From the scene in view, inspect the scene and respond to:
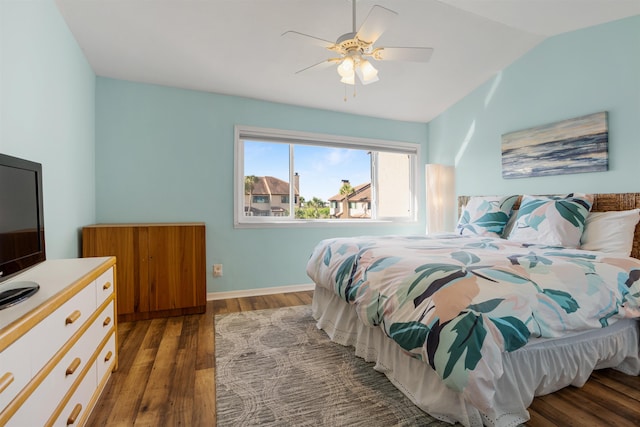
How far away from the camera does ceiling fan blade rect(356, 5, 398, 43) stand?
161 centimetres

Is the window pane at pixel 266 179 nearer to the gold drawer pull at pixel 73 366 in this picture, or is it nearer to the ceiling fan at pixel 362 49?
the ceiling fan at pixel 362 49

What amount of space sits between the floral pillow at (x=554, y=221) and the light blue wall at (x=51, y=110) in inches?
134

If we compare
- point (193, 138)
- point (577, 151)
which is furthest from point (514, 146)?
point (193, 138)

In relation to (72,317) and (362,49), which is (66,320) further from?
(362,49)

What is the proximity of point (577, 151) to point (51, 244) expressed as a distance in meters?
4.15

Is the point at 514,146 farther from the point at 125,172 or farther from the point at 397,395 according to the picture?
the point at 125,172

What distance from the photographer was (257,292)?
11.2 ft

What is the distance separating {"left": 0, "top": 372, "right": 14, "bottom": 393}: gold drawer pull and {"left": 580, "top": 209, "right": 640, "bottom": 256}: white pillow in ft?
10.3

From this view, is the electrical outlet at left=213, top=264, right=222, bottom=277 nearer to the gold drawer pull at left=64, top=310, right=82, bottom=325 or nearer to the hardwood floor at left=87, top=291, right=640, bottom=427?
the hardwood floor at left=87, top=291, right=640, bottom=427

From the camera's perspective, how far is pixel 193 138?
316 centimetres

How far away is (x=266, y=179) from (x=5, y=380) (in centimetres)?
293

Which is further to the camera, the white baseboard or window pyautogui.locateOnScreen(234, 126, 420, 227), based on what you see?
window pyautogui.locateOnScreen(234, 126, 420, 227)

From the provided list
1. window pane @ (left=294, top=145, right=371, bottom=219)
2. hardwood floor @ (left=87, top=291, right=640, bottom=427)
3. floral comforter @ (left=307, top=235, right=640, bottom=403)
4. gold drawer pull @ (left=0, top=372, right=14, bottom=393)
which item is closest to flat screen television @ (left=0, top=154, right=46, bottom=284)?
gold drawer pull @ (left=0, top=372, right=14, bottom=393)

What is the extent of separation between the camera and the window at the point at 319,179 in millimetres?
3475
